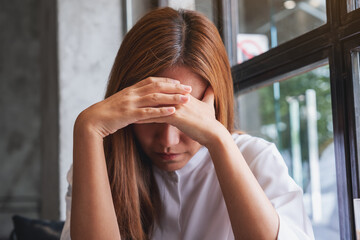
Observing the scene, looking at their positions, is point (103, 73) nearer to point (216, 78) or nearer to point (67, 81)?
point (67, 81)

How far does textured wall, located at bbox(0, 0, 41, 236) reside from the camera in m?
4.24

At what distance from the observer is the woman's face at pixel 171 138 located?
1.01 m

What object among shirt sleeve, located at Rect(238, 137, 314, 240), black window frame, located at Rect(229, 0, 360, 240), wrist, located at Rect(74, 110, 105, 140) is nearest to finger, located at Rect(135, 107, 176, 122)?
wrist, located at Rect(74, 110, 105, 140)

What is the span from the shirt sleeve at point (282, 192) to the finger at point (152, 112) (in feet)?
0.93

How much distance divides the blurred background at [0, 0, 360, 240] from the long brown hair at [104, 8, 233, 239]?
297mm

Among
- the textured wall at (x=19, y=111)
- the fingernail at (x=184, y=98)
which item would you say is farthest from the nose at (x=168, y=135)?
the textured wall at (x=19, y=111)

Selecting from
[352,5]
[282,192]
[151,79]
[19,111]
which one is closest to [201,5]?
[352,5]

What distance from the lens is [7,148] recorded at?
168 inches

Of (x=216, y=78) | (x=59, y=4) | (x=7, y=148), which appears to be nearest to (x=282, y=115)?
(x=59, y=4)

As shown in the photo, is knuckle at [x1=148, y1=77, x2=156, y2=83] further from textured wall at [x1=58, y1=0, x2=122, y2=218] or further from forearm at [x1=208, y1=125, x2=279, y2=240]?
textured wall at [x1=58, y1=0, x2=122, y2=218]

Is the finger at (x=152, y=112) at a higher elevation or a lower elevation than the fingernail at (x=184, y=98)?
lower

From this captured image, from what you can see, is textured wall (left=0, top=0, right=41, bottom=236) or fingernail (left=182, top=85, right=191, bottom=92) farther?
textured wall (left=0, top=0, right=41, bottom=236)

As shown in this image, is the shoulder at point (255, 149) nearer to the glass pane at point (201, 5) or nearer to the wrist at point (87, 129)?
the wrist at point (87, 129)

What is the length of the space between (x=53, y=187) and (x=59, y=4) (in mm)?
1111
